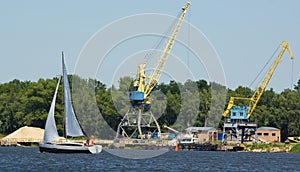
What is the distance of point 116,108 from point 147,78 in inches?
504

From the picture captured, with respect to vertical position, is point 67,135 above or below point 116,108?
below

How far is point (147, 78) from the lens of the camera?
155 m

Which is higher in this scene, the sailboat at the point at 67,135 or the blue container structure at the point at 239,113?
the blue container structure at the point at 239,113

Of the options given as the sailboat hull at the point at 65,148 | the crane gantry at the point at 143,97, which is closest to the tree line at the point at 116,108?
the crane gantry at the point at 143,97

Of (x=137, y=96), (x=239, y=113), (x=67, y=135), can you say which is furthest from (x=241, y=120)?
(x=67, y=135)

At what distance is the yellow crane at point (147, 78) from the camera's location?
487ft

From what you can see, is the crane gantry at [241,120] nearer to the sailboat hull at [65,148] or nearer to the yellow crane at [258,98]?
the yellow crane at [258,98]

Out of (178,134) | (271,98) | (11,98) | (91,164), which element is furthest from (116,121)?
(91,164)

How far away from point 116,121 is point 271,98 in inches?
1741

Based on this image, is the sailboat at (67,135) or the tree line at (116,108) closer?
the sailboat at (67,135)

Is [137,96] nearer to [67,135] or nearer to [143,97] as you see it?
[143,97]

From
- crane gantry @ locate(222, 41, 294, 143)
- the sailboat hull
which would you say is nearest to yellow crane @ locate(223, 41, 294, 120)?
crane gantry @ locate(222, 41, 294, 143)

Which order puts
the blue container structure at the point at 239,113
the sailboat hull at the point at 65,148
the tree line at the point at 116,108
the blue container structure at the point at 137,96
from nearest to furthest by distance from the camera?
1. the sailboat hull at the point at 65,148
2. the blue container structure at the point at 137,96
3. the blue container structure at the point at 239,113
4. the tree line at the point at 116,108

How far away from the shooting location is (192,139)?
155875 millimetres
